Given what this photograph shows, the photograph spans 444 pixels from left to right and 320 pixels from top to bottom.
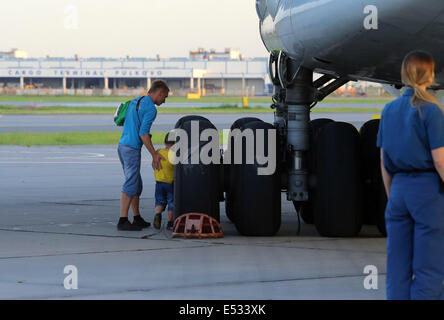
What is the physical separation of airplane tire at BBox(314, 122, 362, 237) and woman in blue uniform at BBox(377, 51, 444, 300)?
4.40 metres

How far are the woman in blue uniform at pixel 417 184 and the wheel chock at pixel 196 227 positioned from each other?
4.64 meters

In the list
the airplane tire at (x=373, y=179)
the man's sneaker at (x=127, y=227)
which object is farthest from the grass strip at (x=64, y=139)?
the airplane tire at (x=373, y=179)

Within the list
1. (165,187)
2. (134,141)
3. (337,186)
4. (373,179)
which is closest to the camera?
(337,186)

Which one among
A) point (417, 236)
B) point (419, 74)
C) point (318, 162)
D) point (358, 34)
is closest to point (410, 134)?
point (419, 74)

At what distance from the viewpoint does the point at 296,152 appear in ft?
37.0

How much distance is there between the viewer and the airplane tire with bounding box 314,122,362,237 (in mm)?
10953

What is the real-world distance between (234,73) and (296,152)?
166226 mm

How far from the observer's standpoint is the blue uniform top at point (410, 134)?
634cm

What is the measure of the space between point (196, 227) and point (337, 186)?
1.67 m

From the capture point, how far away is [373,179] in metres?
11.3

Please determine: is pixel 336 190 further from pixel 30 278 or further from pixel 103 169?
pixel 103 169

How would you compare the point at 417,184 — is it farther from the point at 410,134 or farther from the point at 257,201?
the point at 257,201

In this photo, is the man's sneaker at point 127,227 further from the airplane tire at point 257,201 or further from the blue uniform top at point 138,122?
the airplane tire at point 257,201
